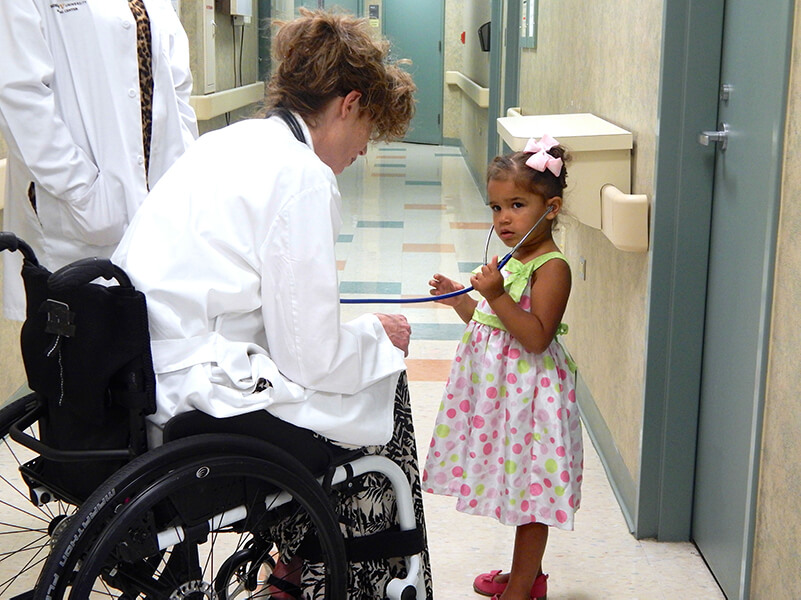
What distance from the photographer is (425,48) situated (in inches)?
488

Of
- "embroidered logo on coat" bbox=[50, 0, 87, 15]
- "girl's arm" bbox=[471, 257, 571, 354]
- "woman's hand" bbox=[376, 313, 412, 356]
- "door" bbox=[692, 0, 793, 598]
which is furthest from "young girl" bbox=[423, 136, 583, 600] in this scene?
"embroidered logo on coat" bbox=[50, 0, 87, 15]

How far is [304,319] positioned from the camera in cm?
146

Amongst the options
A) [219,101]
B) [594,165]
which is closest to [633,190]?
[594,165]

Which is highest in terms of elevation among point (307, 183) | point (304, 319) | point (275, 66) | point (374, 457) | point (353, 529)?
point (275, 66)

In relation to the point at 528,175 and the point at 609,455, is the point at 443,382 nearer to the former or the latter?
the point at 609,455

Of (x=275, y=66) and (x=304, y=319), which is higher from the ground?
(x=275, y=66)

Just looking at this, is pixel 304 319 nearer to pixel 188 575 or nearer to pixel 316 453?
pixel 316 453

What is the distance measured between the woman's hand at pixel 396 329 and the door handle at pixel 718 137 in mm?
792

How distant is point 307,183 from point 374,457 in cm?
46

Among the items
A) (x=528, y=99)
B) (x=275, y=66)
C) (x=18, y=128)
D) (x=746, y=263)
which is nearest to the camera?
Result: (x=275, y=66)

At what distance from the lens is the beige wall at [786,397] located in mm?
1584

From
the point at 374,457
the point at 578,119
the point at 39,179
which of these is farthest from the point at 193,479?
the point at 578,119

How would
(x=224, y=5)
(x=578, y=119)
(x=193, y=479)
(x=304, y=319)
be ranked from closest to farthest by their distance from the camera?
(x=193, y=479) < (x=304, y=319) < (x=578, y=119) < (x=224, y=5)

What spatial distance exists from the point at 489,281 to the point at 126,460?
77 cm
